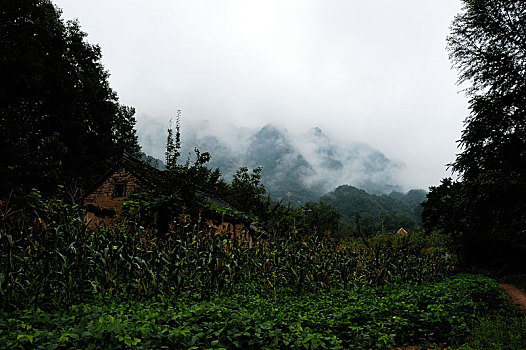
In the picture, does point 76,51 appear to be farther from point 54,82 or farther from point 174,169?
point 174,169

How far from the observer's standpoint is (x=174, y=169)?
13.2 m

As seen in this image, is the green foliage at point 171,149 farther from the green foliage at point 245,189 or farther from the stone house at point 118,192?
the green foliage at point 245,189

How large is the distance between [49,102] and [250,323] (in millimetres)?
22976

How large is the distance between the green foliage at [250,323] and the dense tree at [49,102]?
49.3 ft

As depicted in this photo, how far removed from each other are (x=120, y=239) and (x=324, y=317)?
165 inches

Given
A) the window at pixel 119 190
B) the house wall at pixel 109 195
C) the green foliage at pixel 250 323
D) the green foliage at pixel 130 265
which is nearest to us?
the green foliage at pixel 250 323

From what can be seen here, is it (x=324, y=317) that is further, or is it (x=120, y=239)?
(x=120, y=239)

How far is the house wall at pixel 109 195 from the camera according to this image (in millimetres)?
16562

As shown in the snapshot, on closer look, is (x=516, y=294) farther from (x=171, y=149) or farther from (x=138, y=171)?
(x=138, y=171)

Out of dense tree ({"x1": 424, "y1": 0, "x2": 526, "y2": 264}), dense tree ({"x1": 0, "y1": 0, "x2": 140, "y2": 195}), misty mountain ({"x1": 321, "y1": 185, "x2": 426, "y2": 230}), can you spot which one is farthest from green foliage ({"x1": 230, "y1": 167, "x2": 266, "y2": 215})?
misty mountain ({"x1": 321, "y1": 185, "x2": 426, "y2": 230})

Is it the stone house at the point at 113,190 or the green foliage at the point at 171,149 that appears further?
the stone house at the point at 113,190

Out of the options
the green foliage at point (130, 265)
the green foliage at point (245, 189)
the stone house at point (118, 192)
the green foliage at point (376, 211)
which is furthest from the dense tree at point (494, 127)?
the green foliage at point (376, 211)

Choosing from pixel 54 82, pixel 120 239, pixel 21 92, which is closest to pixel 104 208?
pixel 21 92

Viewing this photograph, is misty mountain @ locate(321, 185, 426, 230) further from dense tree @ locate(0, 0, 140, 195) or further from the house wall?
the house wall
